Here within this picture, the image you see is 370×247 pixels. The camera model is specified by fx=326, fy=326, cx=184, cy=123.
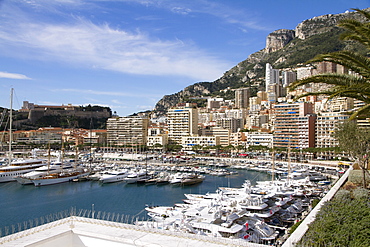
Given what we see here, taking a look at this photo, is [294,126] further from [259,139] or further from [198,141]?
[198,141]

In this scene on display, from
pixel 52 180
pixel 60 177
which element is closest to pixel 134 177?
pixel 60 177

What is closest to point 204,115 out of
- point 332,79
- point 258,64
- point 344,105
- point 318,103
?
point 318,103

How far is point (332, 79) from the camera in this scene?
276 inches

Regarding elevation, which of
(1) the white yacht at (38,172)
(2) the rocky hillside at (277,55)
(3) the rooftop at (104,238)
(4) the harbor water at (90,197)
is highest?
(2) the rocky hillside at (277,55)

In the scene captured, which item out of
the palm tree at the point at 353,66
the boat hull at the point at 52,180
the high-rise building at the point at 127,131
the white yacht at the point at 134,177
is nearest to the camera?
the palm tree at the point at 353,66

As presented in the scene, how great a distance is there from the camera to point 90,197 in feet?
81.5

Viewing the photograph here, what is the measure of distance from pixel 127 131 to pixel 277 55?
76.5m

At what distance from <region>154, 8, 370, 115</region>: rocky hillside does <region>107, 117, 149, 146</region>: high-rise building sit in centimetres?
4249

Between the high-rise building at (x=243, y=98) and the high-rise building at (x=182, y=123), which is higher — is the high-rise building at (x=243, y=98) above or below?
above

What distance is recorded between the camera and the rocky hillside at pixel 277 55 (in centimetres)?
10575

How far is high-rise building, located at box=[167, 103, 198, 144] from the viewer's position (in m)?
61.4

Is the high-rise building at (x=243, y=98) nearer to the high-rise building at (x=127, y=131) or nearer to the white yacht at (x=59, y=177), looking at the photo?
the high-rise building at (x=127, y=131)

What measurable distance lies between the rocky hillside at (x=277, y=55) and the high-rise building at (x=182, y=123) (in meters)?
46.9

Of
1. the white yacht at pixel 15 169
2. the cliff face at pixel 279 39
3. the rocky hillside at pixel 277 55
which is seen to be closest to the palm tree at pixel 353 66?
the white yacht at pixel 15 169
